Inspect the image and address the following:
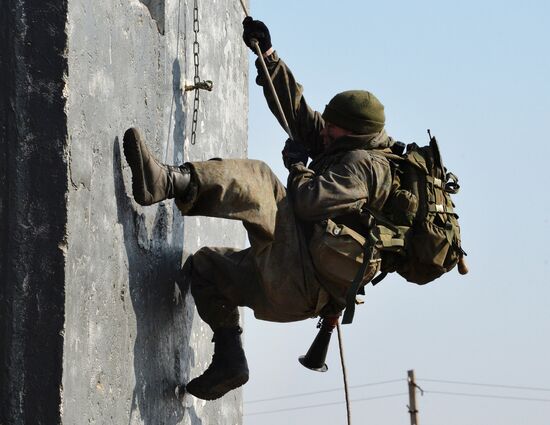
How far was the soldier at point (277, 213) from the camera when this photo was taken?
20.1 ft

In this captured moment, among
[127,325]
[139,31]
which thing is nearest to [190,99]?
[139,31]

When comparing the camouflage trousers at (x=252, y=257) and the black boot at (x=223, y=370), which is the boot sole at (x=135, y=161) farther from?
the black boot at (x=223, y=370)

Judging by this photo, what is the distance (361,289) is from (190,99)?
1176mm

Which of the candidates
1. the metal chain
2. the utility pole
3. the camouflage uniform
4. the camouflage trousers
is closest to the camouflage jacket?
the camouflage uniform

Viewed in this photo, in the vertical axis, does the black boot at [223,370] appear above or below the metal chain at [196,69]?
below

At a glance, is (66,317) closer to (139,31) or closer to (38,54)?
(38,54)

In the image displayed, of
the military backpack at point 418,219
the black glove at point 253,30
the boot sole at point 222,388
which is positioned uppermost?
the black glove at point 253,30

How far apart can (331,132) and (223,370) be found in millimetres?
1146

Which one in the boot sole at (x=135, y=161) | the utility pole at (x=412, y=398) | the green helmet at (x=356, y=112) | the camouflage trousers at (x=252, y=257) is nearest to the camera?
the boot sole at (x=135, y=161)

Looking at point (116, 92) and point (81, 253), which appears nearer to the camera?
point (81, 253)

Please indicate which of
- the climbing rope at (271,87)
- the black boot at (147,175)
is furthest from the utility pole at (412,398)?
the black boot at (147,175)

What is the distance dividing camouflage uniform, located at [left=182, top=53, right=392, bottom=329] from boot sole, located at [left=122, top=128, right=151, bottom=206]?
0.24 metres

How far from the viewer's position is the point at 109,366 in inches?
229

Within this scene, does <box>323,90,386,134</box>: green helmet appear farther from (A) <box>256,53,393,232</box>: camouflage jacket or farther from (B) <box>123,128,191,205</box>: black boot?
(B) <box>123,128,191,205</box>: black boot
